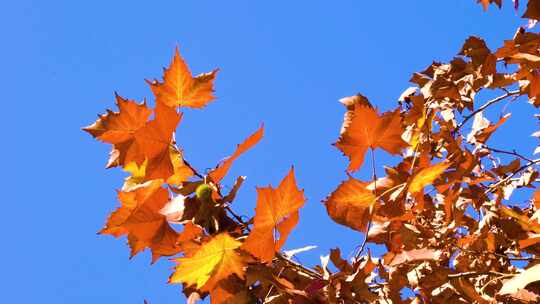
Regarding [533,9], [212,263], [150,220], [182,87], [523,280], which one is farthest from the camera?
[533,9]

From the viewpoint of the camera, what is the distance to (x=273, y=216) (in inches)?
45.4

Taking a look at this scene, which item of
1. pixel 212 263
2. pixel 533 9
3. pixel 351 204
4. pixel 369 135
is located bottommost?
pixel 212 263

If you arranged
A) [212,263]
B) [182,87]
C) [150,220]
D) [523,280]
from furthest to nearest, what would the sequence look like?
[182,87] < [150,220] < [212,263] < [523,280]

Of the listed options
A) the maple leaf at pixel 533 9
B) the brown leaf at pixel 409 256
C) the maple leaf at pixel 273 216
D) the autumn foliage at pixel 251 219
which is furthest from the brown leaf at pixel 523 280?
the maple leaf at pixel 533 9

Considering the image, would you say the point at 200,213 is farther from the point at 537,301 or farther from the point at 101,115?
the point at 537,301

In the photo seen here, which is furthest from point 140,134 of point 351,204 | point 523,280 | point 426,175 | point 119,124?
point 523,280

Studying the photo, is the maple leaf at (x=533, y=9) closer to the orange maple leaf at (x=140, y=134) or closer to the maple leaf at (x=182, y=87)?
the maple leaf at (x=182, y=87)

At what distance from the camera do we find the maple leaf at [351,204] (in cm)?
128

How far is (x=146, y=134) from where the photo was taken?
4.06ft

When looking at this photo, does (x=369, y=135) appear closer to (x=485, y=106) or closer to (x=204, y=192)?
(x=204, y=192)

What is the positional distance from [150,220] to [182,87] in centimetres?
34

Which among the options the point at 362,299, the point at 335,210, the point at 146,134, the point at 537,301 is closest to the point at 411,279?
the point at 537,301

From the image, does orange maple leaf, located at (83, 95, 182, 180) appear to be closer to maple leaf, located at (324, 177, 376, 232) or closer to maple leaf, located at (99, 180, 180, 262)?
maple leaf, located at (99, 180, 180, 262)

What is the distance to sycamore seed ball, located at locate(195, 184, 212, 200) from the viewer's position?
1.27 m
